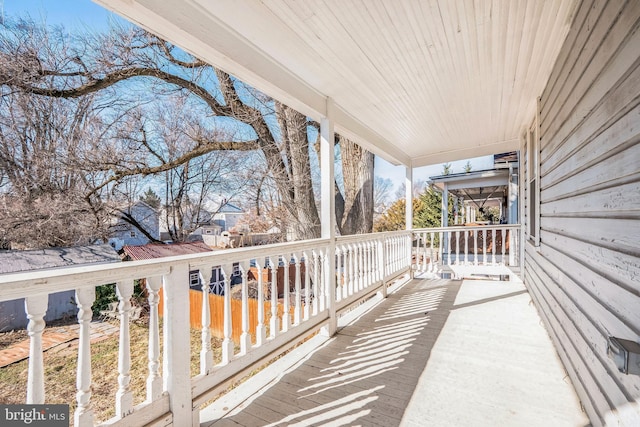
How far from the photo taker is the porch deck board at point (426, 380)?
6.02ft

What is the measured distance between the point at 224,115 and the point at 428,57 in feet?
16.9

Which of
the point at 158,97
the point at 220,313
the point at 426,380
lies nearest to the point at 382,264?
the point at 426,380

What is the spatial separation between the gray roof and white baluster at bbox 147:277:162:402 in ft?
13.1

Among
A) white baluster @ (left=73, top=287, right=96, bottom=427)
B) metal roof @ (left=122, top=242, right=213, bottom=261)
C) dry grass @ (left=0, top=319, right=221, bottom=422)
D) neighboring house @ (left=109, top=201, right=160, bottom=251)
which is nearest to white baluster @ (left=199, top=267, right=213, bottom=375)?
white baluster @ (left=73, top=287, right=96, bottom=427)

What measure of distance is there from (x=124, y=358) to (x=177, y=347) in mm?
258

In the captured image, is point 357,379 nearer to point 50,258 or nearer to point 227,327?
point 227,327

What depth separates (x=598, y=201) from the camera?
1531 mm

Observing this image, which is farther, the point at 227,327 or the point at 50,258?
the point at 50,258

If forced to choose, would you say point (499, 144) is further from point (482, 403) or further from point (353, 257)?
point (482, 403)

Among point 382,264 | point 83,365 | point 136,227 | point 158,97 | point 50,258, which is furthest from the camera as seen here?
point 136,227

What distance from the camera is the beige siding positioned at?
3.92 feet

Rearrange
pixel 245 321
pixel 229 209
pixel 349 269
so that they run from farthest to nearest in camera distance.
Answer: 1. pixel 229 209
2. pixel 349 269
3. pixel 245 321

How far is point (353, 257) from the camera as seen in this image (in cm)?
383

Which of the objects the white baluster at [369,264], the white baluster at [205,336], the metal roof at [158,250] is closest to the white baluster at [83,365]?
the white baluster at [205,336]
